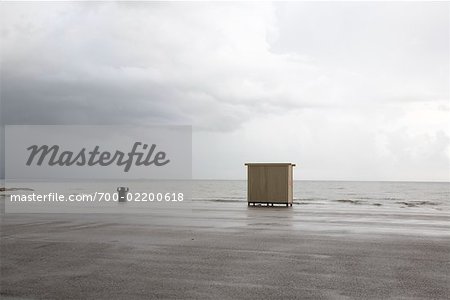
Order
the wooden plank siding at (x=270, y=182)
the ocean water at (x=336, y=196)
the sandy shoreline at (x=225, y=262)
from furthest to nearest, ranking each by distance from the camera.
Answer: the ocean water at (x=336, y=196)
the wooden plank siding at (x=270, y=182)
the sandy shoreline at (x=225, y=262)

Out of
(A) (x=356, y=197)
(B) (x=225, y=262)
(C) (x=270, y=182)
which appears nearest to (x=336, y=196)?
(A) (x=356, y=197)

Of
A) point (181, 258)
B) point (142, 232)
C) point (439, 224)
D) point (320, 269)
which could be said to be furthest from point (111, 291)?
point (439, 224)

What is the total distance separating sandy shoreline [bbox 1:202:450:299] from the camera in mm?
5363

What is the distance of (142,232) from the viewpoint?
36.1ft

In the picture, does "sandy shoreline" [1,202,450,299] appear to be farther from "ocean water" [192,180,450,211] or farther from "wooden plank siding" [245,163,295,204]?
"ocean water" [192,180,450,211]

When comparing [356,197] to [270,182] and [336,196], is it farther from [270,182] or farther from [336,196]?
→ [270,182]

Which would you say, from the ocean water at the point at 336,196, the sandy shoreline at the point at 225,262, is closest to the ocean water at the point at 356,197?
the ocean water at the point at 336,196

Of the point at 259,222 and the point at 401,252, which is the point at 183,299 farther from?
the point at 259,222

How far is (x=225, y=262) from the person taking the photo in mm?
6980

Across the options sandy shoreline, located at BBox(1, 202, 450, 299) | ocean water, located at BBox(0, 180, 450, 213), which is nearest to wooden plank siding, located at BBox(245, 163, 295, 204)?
ocean water, located at BBox(0, 180, 450, 213)

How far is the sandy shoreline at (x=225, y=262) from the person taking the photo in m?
5.36

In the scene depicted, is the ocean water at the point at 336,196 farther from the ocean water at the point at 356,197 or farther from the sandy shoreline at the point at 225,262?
the sandy shoreline at the point at 225,262

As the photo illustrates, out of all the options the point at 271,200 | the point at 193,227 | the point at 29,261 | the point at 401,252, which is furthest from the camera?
the point at 271,200

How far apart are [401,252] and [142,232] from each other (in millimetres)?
5726
